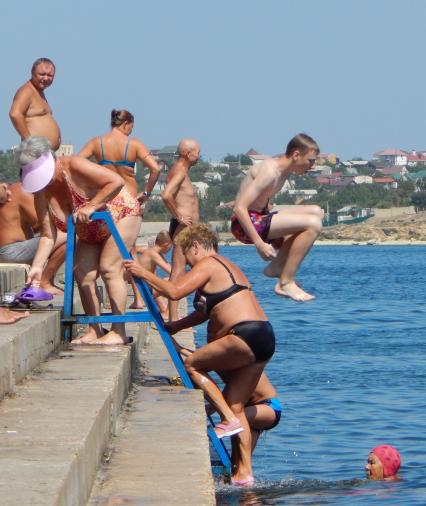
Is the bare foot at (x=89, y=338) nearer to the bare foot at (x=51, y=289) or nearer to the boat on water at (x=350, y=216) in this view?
the bare foot at (x=51, y=289)

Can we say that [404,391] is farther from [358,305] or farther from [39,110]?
[358,305]

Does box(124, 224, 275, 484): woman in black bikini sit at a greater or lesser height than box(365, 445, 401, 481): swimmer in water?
greater

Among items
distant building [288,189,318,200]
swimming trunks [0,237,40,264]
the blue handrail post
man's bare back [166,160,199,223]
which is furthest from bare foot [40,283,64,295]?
distant building [288,189,318,200]

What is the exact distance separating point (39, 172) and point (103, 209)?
53 centimetres

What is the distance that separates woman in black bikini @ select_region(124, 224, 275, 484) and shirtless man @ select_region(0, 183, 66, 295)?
10.6ft

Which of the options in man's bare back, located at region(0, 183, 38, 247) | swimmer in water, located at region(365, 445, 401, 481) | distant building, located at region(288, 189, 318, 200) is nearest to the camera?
swimmer in water, located at region(365, 445, 401, 481)

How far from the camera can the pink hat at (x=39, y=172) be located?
8.55 metres

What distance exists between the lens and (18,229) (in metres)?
11.5

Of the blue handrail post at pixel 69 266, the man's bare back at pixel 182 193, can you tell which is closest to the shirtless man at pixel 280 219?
the blue handrail post at pixel 69 266

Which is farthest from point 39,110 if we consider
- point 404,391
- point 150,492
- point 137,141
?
point 404,391

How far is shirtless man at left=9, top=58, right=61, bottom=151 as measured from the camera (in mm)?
10945

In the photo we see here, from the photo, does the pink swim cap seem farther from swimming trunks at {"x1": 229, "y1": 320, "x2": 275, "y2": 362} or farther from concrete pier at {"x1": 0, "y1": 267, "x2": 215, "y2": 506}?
swimming trunks at {"x1": 229, "y1": 320, "x2": 275, "y2": 362}

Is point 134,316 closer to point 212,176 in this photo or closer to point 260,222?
point 260,222

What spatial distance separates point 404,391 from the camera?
16.3 metres
